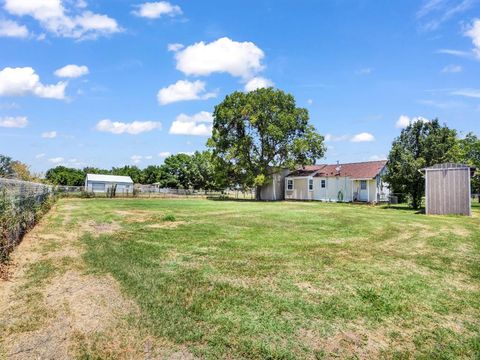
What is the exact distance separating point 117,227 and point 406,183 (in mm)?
19490

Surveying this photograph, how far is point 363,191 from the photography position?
30516 millimetres

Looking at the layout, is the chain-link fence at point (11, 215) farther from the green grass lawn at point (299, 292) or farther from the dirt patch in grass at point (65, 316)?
the green grass lawn at point (299, 292)

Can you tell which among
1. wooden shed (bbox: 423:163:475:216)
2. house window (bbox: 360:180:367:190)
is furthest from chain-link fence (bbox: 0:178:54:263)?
house window (bbox: 360:180:367:190)

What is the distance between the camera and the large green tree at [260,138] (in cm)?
3312

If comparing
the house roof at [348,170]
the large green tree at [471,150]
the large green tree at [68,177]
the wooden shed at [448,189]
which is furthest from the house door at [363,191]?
the large green tree at [68,177]

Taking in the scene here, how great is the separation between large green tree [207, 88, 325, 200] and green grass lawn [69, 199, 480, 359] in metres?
23.7

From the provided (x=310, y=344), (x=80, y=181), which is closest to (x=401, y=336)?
(x=310, y=344)

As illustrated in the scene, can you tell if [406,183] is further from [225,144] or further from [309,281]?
[309,281]

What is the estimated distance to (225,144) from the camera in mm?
34781

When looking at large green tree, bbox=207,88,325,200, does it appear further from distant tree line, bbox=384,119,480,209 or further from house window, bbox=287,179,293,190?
distant tree line, bbox=384,119,480,209

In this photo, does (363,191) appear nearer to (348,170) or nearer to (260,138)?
(348,170)

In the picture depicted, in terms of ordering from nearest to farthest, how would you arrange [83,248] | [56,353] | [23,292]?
1. [56,353]
2. [23,292]
3. [83,248]

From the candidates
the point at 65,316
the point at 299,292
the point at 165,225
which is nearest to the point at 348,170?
the point at 165,225

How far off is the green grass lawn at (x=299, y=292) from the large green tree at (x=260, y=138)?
23.7 meters
